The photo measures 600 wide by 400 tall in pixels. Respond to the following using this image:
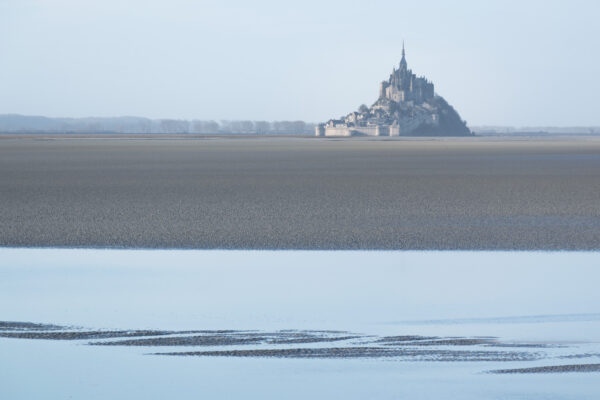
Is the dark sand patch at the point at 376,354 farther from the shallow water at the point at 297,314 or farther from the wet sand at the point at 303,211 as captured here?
the wet sand at the point at 303,211

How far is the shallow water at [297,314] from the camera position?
791 cm

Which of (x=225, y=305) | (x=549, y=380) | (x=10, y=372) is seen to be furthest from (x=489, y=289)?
(x=10, y=372)

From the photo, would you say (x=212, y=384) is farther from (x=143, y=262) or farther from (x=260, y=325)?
(x=143, y=262)

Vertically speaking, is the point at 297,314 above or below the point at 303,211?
above

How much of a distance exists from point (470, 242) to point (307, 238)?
121 inches

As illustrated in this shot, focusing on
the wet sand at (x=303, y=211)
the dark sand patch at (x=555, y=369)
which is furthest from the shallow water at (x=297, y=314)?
the wet sand at (x=303, y=211)

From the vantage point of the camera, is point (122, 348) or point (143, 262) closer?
point (122, 348)

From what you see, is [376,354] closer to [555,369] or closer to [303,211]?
[555,369]

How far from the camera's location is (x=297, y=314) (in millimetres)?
10859

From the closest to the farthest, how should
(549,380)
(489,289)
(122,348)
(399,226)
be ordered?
(549,380) → (122,348) → (489,289) → (399,226)

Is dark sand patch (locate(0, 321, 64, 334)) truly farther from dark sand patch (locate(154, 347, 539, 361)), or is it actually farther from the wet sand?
the wet sand

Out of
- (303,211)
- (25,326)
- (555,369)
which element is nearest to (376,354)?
(555,369)

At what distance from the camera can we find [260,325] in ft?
33.6

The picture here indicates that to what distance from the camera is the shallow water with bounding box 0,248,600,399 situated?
791 centimetres
